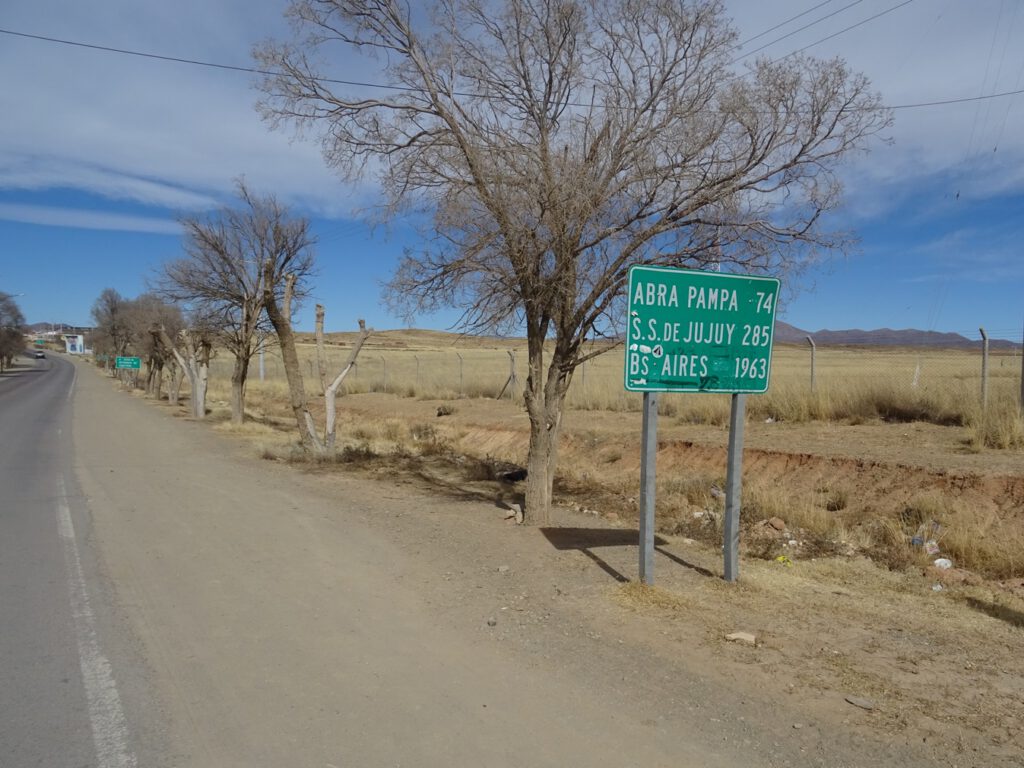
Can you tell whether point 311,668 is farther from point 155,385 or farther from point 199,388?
point 155,385

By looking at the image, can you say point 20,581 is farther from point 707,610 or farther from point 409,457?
point 409,457

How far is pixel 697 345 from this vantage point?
6695mm

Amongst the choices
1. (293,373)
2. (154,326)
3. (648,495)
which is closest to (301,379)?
(293,373)

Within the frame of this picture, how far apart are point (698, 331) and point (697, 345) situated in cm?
12

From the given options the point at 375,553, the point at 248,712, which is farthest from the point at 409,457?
the point at 248,712

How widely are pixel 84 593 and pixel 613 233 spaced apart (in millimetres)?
6024

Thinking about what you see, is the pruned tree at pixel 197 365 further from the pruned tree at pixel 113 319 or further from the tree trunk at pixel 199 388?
the pruned tree at pixel 113 319

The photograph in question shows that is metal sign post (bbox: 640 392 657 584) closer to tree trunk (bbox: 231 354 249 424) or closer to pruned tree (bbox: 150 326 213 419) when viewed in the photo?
tree trunk (bbox: 231 354 249 424)

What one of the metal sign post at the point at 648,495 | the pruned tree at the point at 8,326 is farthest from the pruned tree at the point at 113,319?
the metal sign post at the point at 648,495

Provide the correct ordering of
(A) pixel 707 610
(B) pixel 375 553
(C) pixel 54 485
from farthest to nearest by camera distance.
Result: (C) pixel 54 485
(B) pixel 375 553
(A) pixel 707 610

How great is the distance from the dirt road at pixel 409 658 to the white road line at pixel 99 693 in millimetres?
221

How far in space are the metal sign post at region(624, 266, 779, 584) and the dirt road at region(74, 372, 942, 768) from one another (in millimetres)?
1186

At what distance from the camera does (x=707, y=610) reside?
19.6 feet

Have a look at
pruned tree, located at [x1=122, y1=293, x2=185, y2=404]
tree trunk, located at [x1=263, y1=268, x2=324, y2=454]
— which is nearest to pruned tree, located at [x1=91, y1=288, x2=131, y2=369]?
pruned tree, located at [x1=122, y1=293, x2=185, y2=404]
